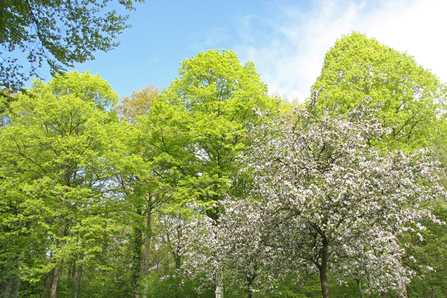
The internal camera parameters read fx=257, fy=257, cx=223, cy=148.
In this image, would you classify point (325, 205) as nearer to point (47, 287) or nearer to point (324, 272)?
point (324, 272)

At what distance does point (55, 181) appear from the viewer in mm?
13609

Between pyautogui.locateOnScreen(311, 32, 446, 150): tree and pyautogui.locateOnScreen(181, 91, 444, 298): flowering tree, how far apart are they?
5655 mm

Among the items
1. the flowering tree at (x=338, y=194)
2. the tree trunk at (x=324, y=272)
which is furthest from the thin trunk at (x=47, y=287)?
the tree trunk at (x=324, y=272)

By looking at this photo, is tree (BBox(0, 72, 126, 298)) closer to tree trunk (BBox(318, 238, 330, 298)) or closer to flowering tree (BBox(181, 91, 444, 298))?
flowering tree (BBox(181, 91, 444, 298))

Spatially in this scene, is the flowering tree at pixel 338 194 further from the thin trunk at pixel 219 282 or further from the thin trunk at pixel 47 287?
the thin trunk at pixel 47 287

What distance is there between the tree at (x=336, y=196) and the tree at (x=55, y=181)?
8360 mm

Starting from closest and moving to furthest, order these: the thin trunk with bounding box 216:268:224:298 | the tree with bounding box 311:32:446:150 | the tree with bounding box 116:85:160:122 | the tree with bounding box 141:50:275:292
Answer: the thin trunk with bounding box 216:268:224:298
the tree with bounding box 141:50:275:292
the tree with bounding box 311:32:446:150
the tree with bounding box 116:85:160:122

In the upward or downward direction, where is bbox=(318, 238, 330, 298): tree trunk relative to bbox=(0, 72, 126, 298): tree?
downward

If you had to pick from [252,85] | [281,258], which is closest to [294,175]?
[281,258]

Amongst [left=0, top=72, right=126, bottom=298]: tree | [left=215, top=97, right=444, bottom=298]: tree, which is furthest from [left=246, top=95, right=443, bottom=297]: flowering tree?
[left=0, top=72, right=126, bottom=298]: tree

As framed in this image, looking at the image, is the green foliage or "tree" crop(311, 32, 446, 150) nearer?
the green foliage

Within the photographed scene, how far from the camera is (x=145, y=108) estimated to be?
19.3 meters

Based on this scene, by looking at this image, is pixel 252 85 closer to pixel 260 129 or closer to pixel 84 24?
pixel 260 129

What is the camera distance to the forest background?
703cm
